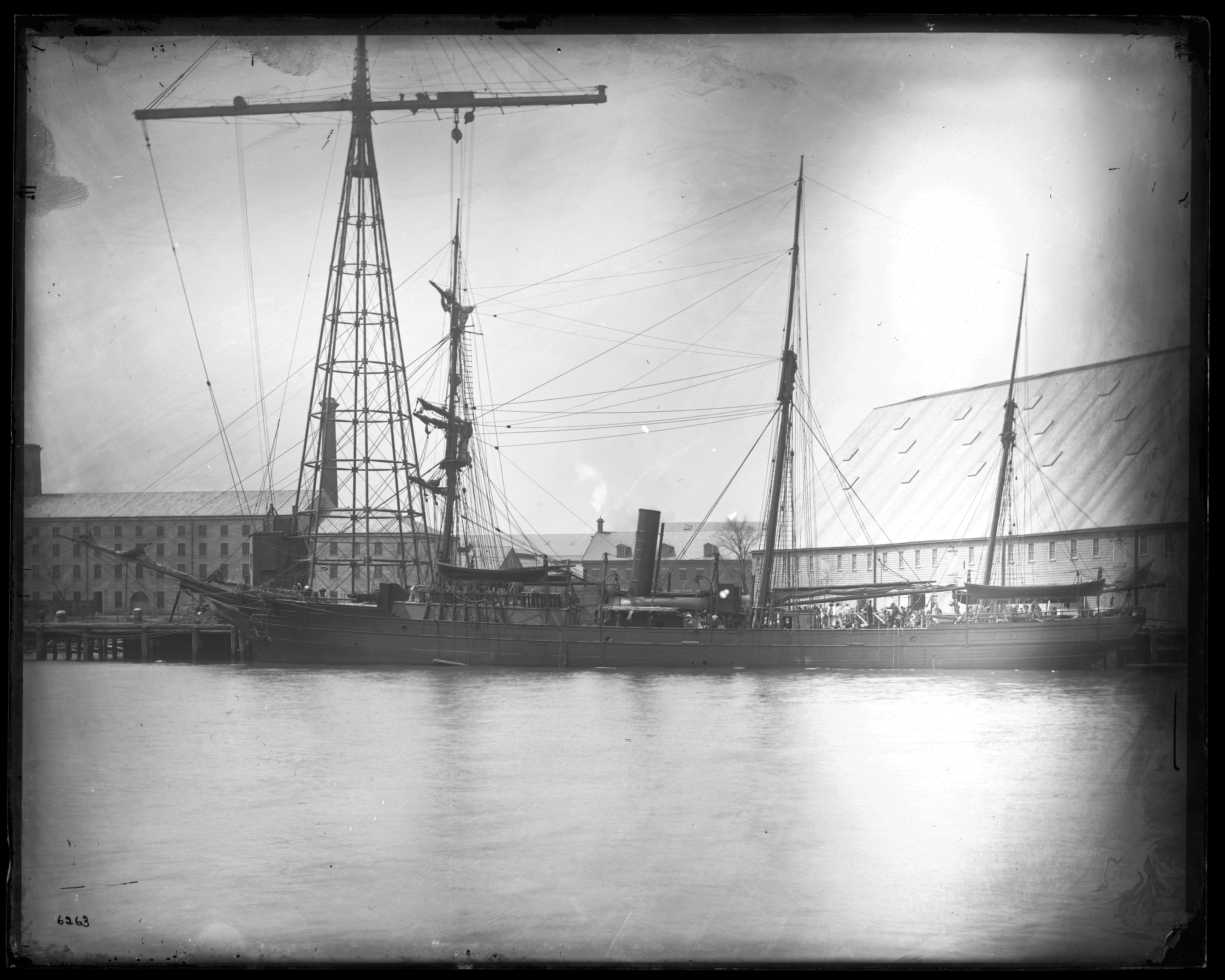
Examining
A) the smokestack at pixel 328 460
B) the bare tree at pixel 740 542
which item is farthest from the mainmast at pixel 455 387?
the bare tree at pixel 740 542

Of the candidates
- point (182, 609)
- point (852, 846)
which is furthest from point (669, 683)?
point (852, 846)

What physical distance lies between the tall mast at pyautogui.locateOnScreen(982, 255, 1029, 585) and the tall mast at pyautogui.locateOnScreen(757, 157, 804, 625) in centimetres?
177

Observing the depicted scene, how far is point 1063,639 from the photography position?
11734 mm

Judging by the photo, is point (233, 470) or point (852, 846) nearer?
point (852, 846)

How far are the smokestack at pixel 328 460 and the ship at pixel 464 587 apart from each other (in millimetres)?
23

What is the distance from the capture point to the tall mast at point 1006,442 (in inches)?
315

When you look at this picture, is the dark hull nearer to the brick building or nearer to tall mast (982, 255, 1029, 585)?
the brick building

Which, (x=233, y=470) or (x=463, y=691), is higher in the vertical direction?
(x=233, y=470)

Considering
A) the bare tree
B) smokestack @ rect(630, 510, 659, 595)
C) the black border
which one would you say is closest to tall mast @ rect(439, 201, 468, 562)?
the black border

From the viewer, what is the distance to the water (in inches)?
251

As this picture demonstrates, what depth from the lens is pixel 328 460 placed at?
393 inches

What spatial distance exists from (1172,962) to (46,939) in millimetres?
7242

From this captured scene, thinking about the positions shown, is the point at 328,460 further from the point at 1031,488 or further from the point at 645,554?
the point at 1031,488

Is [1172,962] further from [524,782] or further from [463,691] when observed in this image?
[463,691]
